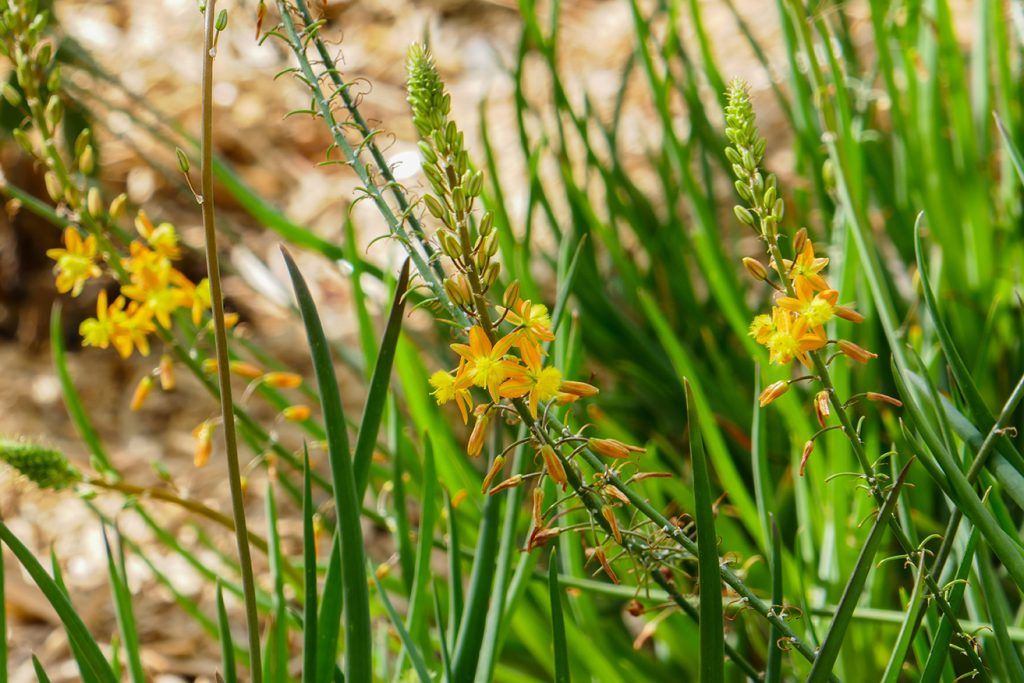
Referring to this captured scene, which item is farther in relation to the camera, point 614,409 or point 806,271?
point 614,409

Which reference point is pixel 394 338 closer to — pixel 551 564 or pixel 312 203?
pixel 551 564

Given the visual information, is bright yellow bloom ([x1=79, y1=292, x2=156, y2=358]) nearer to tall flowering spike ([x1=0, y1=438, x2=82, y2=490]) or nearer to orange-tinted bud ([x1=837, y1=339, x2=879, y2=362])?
tall flowering spike ([x1=0, y1=438, x2=82, y2=490])

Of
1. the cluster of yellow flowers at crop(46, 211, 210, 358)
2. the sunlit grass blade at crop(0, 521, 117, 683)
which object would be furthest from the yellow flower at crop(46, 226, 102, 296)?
the sunlit grass blade at crop(0, 521, 117, 683)

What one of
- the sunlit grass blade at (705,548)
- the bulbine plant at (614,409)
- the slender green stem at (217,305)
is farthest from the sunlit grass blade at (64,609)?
the sunlit grass blade at (705,548)

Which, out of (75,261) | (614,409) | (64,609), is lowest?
(614,409)

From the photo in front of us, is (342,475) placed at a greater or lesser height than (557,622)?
greater

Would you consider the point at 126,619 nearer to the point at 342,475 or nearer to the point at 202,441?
the point at 202,441

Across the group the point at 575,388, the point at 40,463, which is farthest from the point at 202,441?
the point at 575,388
